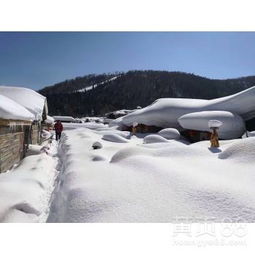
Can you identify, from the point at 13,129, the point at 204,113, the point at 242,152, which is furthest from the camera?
the point at 204,113

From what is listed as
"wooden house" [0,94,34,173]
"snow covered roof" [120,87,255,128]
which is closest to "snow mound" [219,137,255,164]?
"wooden house" [0,94,34,173]

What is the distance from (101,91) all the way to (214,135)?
2500 inches

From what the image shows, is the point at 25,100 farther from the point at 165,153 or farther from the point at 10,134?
the point at 165,153

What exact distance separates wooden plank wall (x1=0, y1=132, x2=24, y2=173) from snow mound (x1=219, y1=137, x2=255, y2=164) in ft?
16.1

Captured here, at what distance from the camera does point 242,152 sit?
15.0ft

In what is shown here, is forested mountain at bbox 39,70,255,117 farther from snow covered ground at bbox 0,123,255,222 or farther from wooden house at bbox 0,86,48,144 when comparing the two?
snow covered ground at bbox 0,123,255,222

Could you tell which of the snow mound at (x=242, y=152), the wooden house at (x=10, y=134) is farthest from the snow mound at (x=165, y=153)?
the wooden house at (x=10, y=134)

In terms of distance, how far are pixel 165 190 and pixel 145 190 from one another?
Answer: 0.93 ft

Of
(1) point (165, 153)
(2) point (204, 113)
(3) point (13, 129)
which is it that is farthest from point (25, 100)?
(2) point (204, 113)

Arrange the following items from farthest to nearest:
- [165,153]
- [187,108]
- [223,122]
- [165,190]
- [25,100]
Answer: [187,108]
[223,122]
[25,100]
[165,153]
[165,190]

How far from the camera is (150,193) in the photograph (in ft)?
10.6

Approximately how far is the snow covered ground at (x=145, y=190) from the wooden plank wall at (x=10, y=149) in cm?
50

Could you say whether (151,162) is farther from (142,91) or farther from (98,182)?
(142,91)

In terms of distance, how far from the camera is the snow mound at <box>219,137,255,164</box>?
4.25 m
